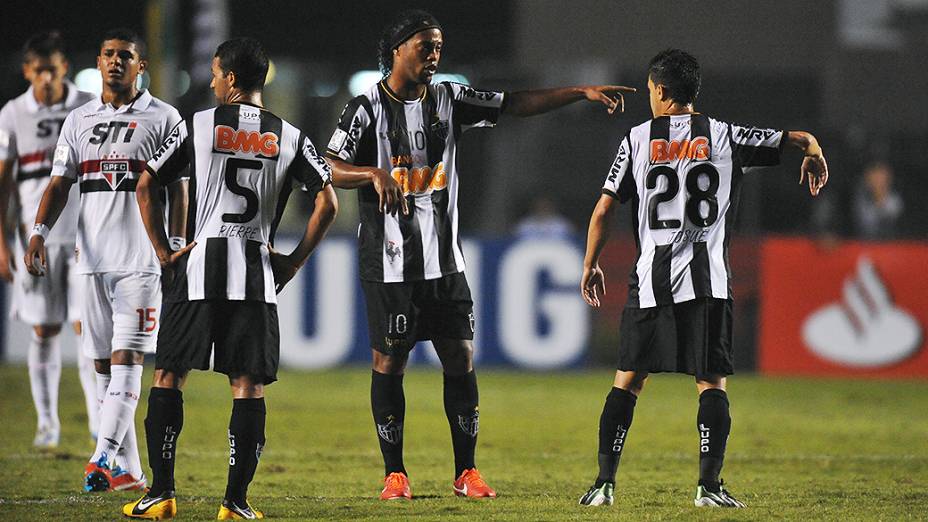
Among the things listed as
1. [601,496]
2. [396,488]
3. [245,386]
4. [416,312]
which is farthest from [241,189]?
[601,496]

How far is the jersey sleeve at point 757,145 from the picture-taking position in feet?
21.6

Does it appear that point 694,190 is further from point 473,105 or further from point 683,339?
point 473,105

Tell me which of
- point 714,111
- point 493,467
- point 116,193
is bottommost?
point 493,467

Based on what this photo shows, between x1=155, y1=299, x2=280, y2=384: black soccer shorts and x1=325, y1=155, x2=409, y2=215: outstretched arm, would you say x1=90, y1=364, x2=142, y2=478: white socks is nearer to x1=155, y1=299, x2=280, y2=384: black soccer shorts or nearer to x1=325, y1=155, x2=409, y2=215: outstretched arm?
x1=155, y1=299, x2=280, y2=384: black soccer shorts

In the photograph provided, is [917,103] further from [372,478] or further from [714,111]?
[372,478]

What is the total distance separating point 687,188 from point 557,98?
853mm

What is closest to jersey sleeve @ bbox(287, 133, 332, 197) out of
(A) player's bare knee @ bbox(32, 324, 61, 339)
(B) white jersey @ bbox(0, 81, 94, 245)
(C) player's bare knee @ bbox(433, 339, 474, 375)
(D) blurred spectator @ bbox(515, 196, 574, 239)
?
(C) player's bare knee @ bbox(433, 339, 474, 375)

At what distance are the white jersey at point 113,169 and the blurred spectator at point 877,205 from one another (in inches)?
360

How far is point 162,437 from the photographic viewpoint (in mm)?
6035

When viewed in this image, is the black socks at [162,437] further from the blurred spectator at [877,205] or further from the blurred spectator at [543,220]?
the blurred spectator at [877,205]

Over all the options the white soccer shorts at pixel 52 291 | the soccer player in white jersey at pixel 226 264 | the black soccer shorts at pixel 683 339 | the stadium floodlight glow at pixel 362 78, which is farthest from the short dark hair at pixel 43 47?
the stadium floodlight glow at pixel 362 78

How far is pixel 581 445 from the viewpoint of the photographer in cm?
962

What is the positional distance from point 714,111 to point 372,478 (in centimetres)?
1445

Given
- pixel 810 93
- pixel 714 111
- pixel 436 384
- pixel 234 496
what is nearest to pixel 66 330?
pixel 436 384
